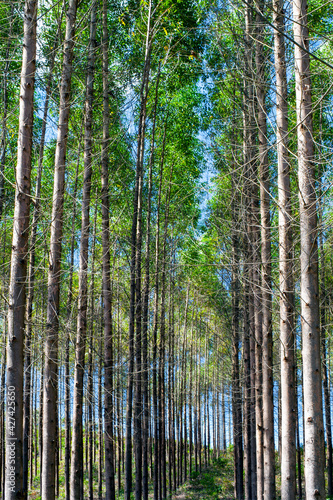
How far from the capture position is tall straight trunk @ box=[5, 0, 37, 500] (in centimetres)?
354

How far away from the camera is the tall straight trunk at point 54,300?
4.42 meters

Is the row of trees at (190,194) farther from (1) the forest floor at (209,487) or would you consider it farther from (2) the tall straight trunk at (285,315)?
(1) the forest floor at (209,487)

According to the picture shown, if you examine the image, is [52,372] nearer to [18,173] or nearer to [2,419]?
[18,173]

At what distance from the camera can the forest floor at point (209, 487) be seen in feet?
43.4

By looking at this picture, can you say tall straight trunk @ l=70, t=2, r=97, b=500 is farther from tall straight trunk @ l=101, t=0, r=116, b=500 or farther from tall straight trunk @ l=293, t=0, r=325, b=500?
tall straight trunk @ l=293, t=0, r=325, b=500

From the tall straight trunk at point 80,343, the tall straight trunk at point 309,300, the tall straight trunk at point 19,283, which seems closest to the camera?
the tall straight trunk at point 309,300

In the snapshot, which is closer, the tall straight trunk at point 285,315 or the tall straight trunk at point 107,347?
the tall straight trunk at point 285,315

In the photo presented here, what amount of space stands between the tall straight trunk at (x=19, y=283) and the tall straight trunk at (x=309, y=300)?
236cm

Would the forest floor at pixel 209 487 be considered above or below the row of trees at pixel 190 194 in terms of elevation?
below

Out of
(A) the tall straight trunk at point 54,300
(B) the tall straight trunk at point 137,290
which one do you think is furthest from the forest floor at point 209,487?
(A) the tall straight trunk at point 54,300

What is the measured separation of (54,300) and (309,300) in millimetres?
2701

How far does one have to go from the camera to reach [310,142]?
3797 mm

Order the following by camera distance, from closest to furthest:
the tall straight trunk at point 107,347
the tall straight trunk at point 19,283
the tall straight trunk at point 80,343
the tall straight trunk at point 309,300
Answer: the tall straight trunk at point 309,300, the tall straight trunk at point 19,283, the tall straight trunk at point 80,343, the tall straight trunk at point 107,347

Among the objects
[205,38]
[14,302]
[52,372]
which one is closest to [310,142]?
[14,302]
